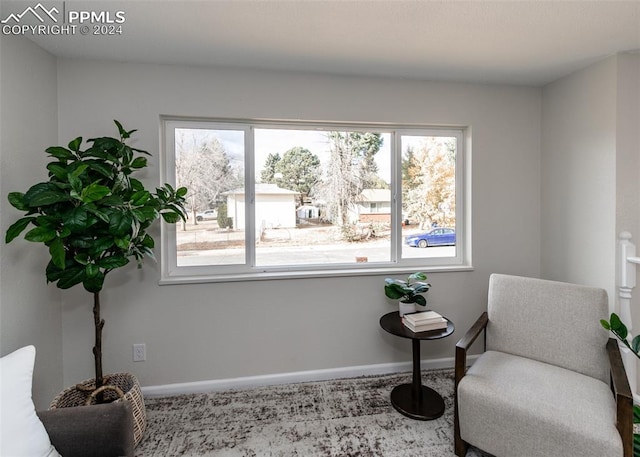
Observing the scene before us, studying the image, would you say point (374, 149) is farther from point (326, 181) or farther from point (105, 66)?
point (105, 66)

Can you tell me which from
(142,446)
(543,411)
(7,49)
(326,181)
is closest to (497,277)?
(543,411)

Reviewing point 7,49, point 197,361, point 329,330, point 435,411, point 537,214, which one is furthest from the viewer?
point 537,214

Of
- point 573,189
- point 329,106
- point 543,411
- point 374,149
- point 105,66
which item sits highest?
A: point 105,66

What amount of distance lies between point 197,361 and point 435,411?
1.72 metres

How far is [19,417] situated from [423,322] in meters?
2.00

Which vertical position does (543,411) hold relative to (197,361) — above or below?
above

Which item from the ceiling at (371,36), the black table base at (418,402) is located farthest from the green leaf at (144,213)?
the black table base at (418,402)

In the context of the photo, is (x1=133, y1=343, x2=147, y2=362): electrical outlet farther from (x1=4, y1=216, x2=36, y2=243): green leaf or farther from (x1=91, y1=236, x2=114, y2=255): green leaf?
(x1=4, y1=216, x2=36, y2=243): green leaf

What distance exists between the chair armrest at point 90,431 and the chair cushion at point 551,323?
2.08 metres

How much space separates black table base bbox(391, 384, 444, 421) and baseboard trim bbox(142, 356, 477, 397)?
0.26 metres

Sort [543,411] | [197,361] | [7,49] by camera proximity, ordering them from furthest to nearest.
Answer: [197,361]
[7,49]
[543,411]

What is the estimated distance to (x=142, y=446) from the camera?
5.64 ft

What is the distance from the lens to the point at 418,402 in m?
2.02

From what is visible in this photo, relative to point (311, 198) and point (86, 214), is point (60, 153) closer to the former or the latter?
point (86, 214)
